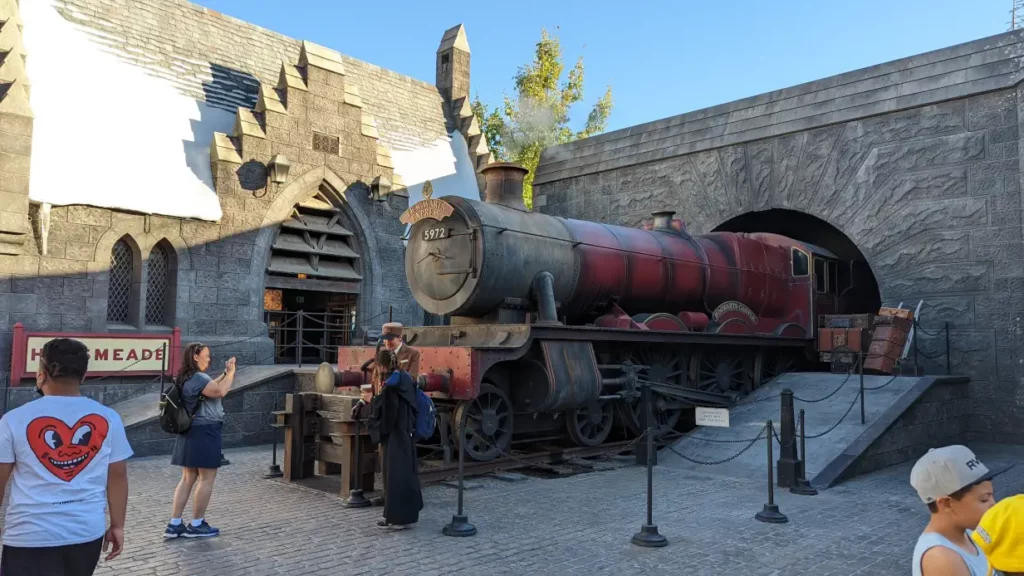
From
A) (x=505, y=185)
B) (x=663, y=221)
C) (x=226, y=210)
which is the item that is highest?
(x=226, y=210)

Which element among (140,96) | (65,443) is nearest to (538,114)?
(140,96)

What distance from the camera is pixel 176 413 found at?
18.4ft

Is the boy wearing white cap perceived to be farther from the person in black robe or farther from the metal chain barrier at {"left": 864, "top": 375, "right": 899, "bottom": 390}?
the metal chain barrier at {"left": 864, "top": 375, "right": 899, "bottom": 390}

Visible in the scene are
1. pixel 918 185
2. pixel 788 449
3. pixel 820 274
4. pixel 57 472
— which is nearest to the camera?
pixel 57 472

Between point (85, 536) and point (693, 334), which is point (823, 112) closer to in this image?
point (693, 334)

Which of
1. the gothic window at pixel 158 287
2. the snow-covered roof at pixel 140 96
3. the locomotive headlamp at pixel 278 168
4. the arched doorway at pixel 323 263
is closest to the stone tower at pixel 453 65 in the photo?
the snow-covered roof at pixel 140 96

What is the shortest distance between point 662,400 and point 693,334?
998mm

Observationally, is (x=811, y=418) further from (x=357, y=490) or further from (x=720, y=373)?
(x=357, y=490)

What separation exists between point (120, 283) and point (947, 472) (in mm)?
12363

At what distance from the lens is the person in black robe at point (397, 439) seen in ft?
19.0

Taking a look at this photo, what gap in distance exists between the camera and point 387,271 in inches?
598

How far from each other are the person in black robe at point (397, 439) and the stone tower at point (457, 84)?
1334cm

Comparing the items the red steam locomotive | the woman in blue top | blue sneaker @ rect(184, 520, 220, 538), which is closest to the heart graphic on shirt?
the woman in blue top

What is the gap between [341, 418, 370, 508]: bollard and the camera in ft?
21.9
